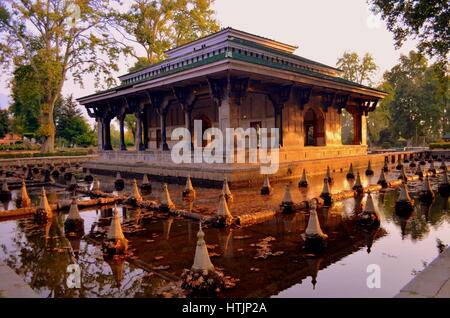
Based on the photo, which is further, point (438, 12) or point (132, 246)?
point (438, 12)

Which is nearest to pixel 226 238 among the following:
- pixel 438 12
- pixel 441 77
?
pixel 438 12

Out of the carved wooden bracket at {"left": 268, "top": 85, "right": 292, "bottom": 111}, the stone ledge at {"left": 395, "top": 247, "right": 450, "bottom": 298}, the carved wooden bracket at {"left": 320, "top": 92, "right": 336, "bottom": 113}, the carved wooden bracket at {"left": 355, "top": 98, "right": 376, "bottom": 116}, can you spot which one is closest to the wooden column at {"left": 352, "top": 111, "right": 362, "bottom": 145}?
the carved wooden bracket at {"left": 355, "top": 98, "right": 376, "bottom": 116}

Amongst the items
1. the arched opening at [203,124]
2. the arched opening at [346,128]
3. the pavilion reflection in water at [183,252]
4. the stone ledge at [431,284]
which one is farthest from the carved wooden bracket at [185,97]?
the arched opening at [346,128]

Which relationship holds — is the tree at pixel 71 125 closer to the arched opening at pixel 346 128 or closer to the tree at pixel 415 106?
the arched opening at pixel 346 128

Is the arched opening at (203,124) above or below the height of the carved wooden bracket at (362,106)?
below

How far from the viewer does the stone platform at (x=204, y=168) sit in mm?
14734

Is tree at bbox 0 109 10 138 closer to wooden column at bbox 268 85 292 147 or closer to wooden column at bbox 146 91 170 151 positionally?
wooden column at bbox 146 91 170 151

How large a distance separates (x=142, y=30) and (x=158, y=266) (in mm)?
36874

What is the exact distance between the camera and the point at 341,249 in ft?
19.7

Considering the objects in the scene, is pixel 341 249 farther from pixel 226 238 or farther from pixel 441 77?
pixel 441 77

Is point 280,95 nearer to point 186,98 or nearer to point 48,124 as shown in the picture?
point 186,98

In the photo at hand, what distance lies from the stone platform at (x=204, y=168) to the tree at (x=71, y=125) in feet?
108

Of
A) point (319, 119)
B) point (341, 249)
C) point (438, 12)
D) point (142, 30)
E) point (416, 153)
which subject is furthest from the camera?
point (142, 30)

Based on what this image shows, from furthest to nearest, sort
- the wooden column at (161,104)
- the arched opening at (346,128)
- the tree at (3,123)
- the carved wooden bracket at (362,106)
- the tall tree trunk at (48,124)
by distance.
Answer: the arched opening at (346,128) → the tree at (3,123) → the tall tree trunk at (48,124) → the carved wooden bracket at (362,106) → the wooden column at (161,104)
